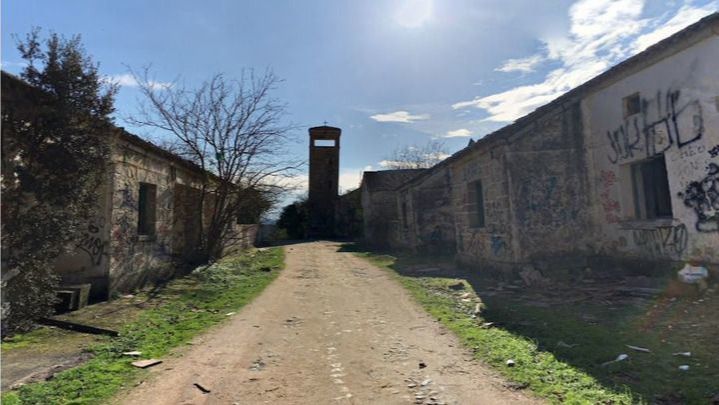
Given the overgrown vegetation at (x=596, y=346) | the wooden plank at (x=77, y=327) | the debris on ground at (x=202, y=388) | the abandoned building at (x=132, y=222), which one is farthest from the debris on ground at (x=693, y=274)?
the abandoned building at (x=132, y=222)

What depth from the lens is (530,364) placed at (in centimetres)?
469

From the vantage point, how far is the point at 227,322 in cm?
723

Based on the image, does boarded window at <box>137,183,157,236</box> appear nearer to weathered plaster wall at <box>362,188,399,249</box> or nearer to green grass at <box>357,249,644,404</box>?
green grass at <box>357,249,644,404</box>

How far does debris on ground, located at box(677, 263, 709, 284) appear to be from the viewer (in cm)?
740

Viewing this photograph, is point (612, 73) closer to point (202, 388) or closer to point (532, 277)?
point (532, 277)

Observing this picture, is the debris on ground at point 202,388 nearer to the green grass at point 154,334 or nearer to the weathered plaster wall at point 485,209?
the green grass at point 154,334

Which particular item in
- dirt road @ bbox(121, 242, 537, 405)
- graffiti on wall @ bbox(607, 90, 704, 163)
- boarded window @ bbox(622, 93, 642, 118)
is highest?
boarded window @ bbox(622, 93, 642, 118)

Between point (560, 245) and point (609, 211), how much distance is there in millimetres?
1348

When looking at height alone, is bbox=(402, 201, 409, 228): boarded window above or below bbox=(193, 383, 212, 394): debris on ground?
above

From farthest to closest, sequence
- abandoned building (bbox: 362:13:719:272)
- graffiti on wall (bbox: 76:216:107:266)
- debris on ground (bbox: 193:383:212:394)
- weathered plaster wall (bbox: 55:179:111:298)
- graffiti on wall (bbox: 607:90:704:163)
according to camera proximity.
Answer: graffiti on wall (bbox: 76:216:107:266) → weathered plaster wall (bbox: 55:179:111:298) → graffiti on wall (bbox: 607:90:704:163) → abandoned building (bbox: 362:13:719:272) → debris on ground (bbox: 193:383:212:394)

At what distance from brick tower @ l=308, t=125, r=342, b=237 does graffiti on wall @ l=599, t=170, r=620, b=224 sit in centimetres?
3222

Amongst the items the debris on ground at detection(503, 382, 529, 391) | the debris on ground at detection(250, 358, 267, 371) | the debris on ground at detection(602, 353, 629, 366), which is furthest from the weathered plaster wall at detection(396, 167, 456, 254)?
the debris on ground at detection(503, 382, 529, 391)

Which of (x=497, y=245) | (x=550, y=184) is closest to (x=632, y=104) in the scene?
(x=550, y=184)

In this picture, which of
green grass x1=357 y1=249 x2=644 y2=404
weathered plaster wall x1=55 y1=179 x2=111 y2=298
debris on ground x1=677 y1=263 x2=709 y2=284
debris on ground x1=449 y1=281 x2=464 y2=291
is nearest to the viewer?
green grass x1=357 y1=249 x2=644 y2=404
